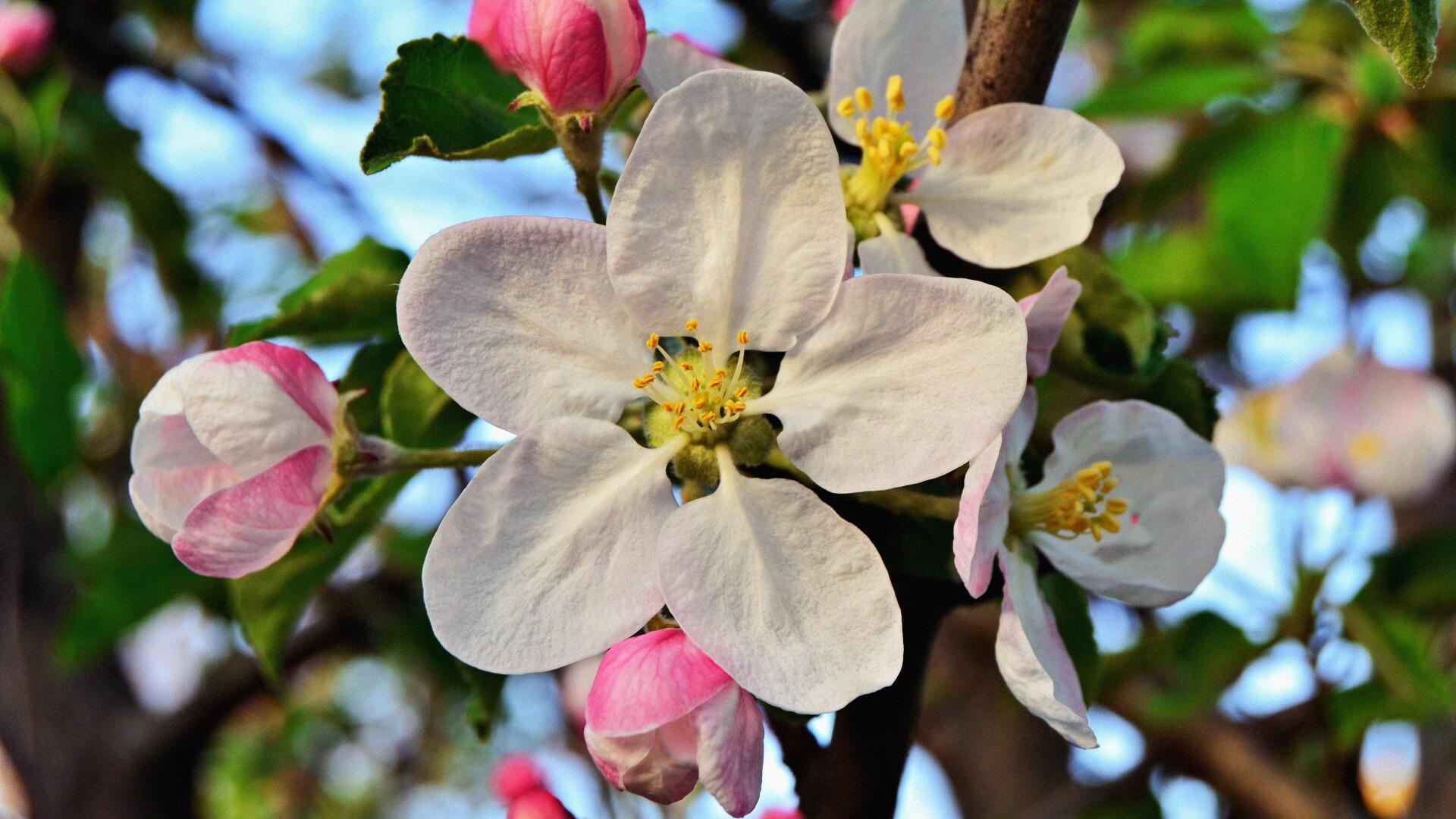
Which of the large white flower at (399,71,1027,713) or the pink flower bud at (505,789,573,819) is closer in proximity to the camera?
the large white flower at (399,71,1027,713)

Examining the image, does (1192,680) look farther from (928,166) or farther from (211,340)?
(211,340)

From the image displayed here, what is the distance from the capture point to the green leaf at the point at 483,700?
0.82 meters

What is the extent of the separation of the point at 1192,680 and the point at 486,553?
116 centimetres

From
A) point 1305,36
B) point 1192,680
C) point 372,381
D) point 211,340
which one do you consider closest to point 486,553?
point 372,381

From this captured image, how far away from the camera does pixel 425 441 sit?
0.82 metres

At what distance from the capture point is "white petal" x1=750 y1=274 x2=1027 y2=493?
0.58 m

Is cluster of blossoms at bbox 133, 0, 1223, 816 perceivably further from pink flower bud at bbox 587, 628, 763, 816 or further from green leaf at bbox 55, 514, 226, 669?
green leaf at bbox 55, 514, 226, 669

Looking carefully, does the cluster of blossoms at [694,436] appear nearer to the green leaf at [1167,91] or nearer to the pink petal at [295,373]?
the pink petal at [295,373]

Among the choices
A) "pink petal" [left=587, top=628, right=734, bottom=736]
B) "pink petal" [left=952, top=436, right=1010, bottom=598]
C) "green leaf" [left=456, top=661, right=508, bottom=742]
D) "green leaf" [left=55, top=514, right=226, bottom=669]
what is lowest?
"green leaf" [left=55, top=514, right=226, bottom=669]

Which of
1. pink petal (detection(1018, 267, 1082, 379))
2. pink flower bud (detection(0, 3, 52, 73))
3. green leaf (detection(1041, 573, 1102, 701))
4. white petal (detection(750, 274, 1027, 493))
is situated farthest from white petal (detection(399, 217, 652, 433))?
pink flower bud (detection(0, 3, 52, 73))

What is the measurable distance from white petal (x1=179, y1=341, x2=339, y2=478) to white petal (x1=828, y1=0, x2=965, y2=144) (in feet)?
1.18

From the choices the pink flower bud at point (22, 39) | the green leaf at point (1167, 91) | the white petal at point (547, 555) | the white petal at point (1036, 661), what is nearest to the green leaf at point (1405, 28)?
the white petal at point (1036, 661)

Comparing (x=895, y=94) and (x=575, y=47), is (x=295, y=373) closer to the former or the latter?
(x=575, y=47)

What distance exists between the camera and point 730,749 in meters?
0.57
